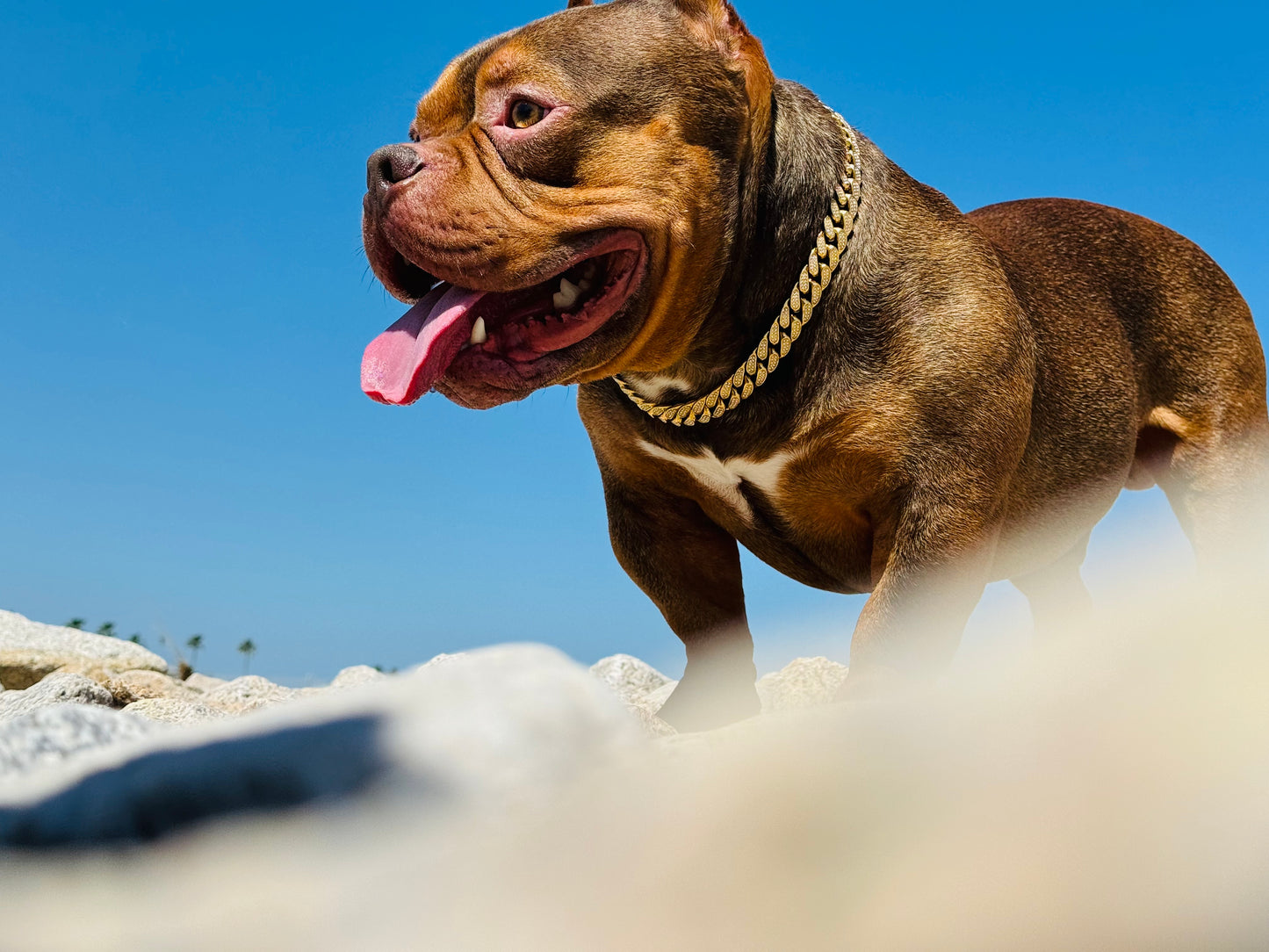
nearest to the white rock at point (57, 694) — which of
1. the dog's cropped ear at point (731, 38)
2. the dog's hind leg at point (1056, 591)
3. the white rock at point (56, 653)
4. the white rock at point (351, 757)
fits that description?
the white rock at point (56, 653)

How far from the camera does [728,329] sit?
10.8ft

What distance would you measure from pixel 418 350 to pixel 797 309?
104 centimetres

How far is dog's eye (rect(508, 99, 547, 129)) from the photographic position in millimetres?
2930

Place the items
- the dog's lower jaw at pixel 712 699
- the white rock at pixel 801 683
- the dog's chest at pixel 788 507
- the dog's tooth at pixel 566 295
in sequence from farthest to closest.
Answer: the white rock at pixel 801 683
the dog's lower jaw at pixel 712 699
the dog's chest at pixel 788 507
the dog's tooth at pixel 566 295

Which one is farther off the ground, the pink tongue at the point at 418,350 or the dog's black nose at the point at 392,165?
the dog's black nose at the point at 392,165

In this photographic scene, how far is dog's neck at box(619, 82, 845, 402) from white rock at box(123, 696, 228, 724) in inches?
82.4

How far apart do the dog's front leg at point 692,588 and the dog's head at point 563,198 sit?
87cm

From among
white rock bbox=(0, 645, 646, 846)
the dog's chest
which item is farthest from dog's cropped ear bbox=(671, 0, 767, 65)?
white rock bbox=(0, 645, 646, 846)

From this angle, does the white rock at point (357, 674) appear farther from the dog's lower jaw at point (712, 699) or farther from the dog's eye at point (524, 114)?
the dog's eye at point (524, 114)

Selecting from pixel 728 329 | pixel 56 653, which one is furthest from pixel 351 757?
pixel 56 653

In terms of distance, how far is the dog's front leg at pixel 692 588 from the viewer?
3881 millimetres

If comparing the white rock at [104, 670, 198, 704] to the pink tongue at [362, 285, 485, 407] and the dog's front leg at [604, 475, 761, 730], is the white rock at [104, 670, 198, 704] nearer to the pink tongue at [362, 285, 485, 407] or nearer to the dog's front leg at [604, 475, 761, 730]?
the dog's front leg at [604, 475, 761, 730]

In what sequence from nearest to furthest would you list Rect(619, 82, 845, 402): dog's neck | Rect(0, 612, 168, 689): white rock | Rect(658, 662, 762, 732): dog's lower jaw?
1. Rect(619, 82, 845, 402): dog's neck
2. Rect(658, 662, 762, 732): dog's lower jaw
3. Rect(0, 612, 168, 689): white rock

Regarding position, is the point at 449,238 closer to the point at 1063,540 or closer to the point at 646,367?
the point at 646,367
